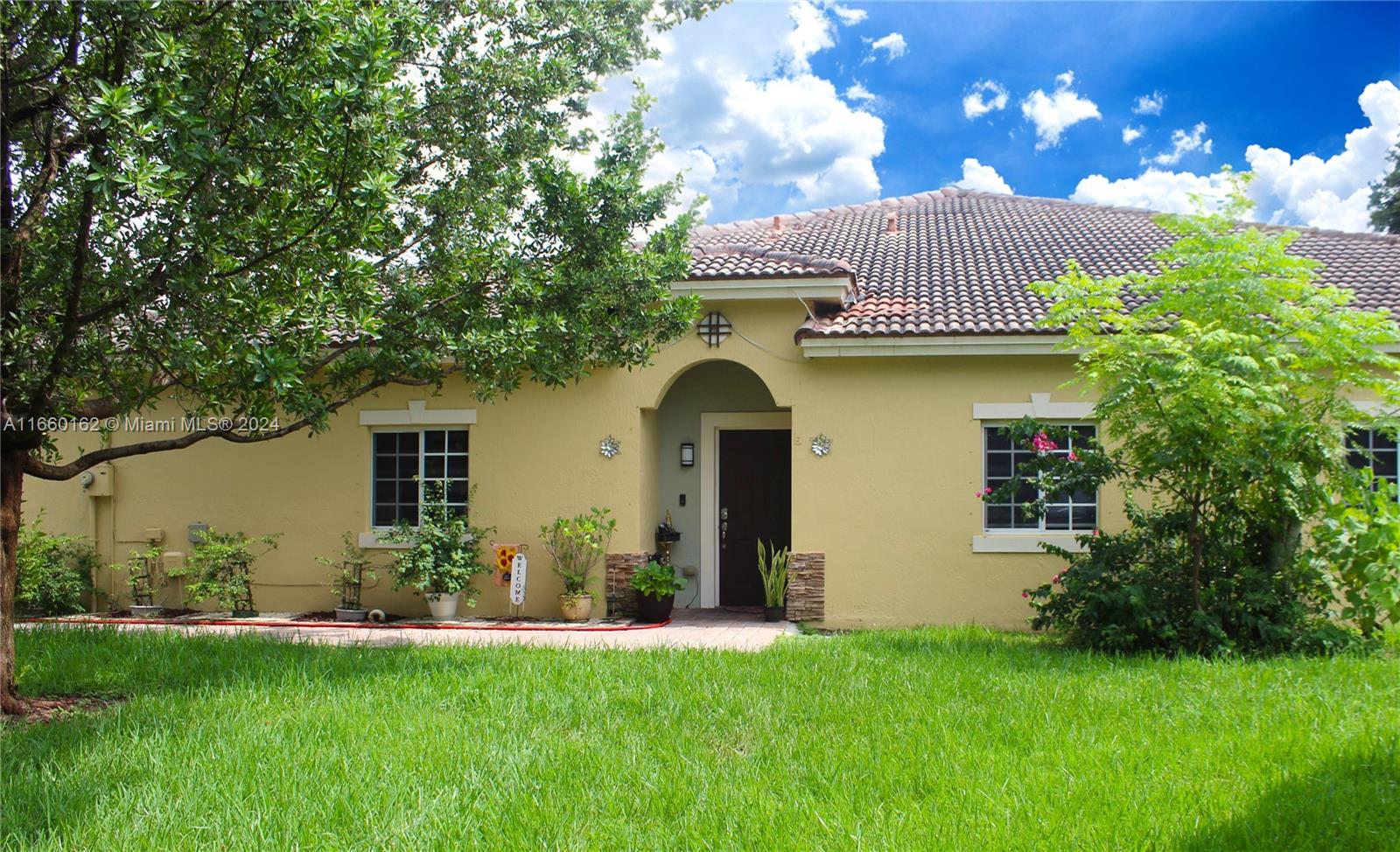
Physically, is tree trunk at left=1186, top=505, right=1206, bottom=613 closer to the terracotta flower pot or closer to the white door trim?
the white door trim

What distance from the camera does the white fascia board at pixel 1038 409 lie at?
11383 mm

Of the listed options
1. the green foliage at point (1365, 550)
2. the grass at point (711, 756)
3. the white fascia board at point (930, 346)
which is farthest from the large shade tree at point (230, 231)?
the green foliage at point (1365, 550)

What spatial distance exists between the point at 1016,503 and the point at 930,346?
2150 millimetres

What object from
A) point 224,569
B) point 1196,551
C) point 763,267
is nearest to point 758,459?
point 763,267

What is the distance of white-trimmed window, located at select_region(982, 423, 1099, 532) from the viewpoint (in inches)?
455

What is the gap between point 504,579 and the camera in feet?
39.7

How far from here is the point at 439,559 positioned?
466 inches

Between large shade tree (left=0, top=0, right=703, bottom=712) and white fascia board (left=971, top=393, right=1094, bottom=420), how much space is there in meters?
5.13

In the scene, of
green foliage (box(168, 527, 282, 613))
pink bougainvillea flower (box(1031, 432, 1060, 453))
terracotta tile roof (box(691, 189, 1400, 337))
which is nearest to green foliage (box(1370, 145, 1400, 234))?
terracotta tile roof (box(691, 189, 1400, 337))

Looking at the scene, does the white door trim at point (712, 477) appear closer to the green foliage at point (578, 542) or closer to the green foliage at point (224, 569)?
the green foliage at point (578, 542)

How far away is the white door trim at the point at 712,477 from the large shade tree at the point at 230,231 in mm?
5169

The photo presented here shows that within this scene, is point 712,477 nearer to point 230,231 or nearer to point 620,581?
point 620,581

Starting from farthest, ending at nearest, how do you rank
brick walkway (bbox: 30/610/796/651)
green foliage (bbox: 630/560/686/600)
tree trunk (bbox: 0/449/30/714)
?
green foliage (bbox: 630/560/686/600)
brick walkway (bbox: 30/610/796/651)
tree trunk (bbox: 0/449/30/714)

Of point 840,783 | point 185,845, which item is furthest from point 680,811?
point 185,845
